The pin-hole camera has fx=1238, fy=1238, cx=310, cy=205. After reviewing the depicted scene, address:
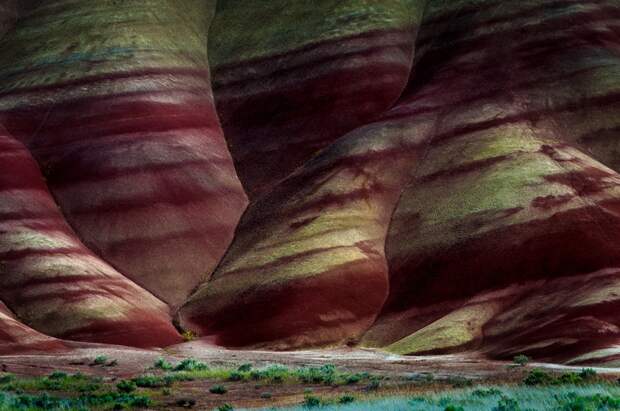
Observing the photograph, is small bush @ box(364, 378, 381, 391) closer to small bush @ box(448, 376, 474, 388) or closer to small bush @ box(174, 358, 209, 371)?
small bush @ box(448, 376, 474, 388)

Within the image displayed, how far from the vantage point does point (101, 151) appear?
8331 centimetres

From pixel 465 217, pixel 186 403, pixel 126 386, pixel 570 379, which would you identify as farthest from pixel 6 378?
pixel 465 217

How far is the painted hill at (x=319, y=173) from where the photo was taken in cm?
6600

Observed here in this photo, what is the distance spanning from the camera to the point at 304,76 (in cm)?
8900

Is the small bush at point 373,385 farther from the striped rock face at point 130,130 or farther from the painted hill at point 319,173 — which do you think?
the striped rock face at point 130,130

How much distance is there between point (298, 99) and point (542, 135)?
811 inches

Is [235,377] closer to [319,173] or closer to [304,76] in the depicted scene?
[319,173]

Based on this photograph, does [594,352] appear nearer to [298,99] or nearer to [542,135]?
[542,135]

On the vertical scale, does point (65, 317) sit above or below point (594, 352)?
below

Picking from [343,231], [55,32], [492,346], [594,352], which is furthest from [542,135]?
[55,32]

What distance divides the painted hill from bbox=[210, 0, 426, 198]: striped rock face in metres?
0.17

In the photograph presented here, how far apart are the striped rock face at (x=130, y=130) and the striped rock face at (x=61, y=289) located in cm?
283

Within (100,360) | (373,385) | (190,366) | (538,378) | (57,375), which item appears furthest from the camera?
(100,360)

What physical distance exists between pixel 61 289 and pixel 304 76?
90.0 ft
